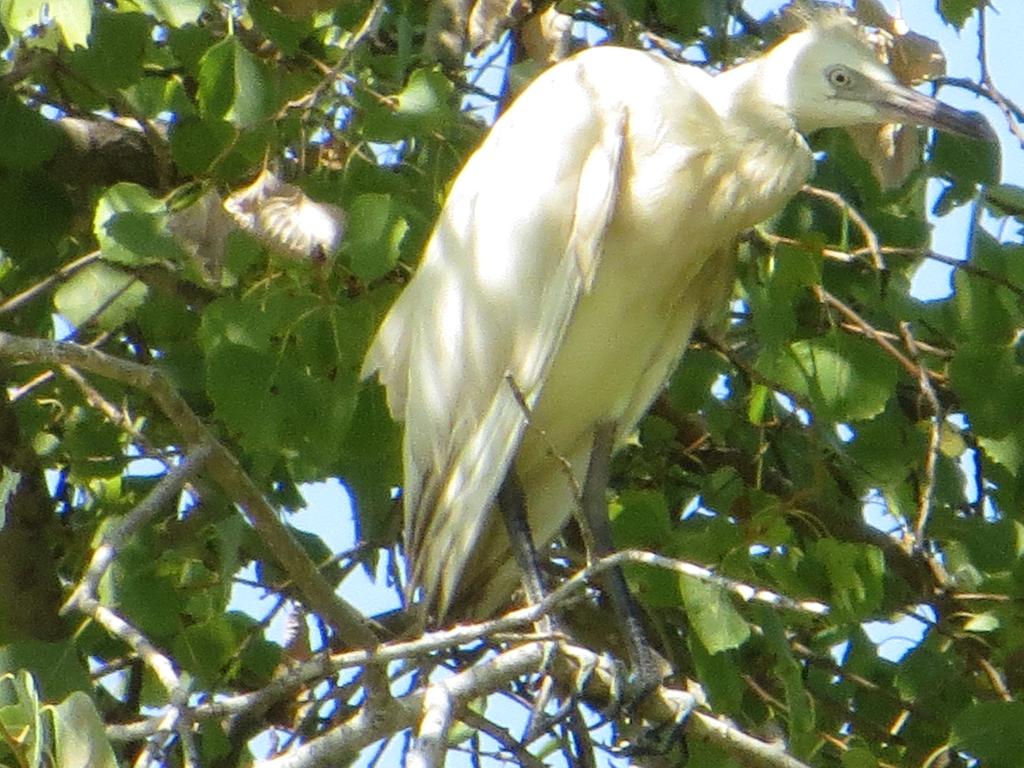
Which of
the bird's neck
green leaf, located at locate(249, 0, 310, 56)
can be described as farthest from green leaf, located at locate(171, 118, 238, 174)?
the bird's neck

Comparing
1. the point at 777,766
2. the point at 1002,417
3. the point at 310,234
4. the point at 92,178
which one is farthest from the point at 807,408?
the point at 92,178

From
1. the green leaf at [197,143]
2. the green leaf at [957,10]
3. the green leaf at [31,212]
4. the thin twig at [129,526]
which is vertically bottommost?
the green leaf at [31,212]

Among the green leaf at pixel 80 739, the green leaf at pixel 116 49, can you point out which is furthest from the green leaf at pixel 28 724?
the green leaf at pixel 116 49

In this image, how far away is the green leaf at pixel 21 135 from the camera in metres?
2.98

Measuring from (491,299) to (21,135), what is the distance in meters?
0.81

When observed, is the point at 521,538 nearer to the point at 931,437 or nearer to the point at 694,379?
the point at 694,379

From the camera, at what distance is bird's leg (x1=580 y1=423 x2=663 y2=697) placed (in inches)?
129

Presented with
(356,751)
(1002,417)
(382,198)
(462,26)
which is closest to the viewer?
(356,751)

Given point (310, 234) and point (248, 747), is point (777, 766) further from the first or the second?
point (248, 747)

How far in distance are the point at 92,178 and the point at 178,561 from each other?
0.77 meters

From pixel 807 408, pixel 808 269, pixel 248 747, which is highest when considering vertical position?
pixel 808 269

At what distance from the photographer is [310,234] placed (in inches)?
92.7

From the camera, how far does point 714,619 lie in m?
2.57

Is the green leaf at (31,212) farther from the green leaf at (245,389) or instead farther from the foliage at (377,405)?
the green leaf at (245,389)
